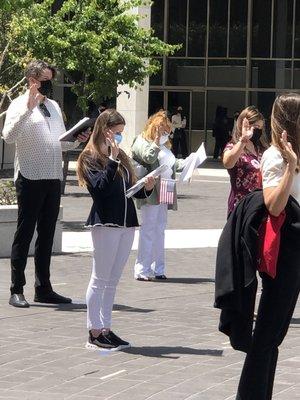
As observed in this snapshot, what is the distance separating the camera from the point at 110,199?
27.0 feet

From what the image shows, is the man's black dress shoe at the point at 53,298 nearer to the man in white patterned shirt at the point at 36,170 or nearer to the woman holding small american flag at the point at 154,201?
the man in white patterned shirt at the point at 36,170

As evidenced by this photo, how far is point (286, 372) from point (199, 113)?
33.6 metres

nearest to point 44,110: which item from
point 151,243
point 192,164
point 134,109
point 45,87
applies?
point 45,87

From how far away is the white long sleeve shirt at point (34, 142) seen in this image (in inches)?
387

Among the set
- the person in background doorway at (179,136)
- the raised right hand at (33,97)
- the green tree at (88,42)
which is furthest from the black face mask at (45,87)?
the person in background doorway at (179,136)

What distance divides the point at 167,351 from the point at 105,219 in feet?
3.46

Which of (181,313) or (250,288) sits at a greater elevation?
(250,288)

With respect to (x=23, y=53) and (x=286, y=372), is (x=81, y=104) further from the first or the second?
(x=286, y=372)

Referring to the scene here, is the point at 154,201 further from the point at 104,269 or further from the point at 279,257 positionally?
the point at 279,257

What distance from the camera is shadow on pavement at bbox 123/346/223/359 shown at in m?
7.98

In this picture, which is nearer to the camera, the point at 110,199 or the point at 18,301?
the point at 110,199

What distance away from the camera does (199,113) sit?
40781 millimetres

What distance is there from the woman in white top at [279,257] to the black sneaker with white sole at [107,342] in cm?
232

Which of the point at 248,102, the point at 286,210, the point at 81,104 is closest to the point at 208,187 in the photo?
the point at 81,104
